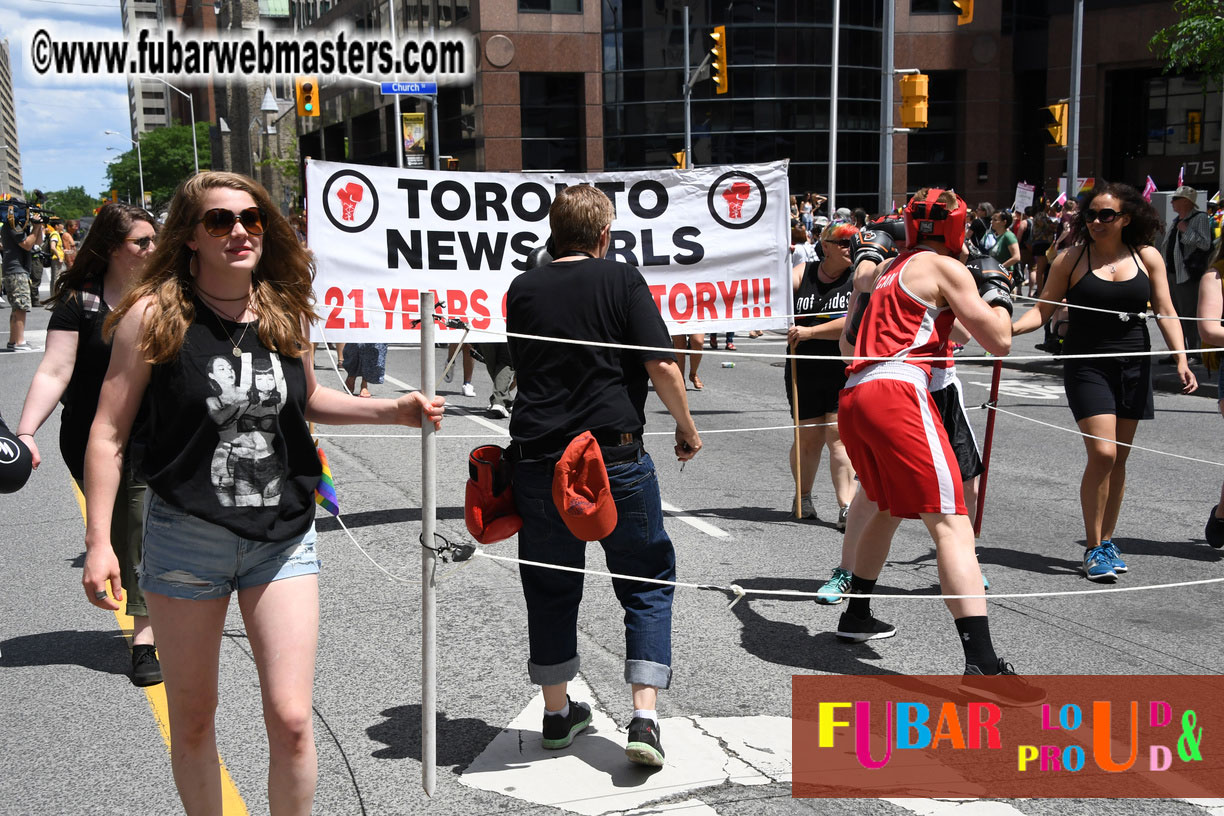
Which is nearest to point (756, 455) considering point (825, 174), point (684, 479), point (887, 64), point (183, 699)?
point (684, 479)

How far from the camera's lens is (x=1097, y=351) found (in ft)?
20.7

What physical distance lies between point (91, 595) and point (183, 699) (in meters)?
0.35

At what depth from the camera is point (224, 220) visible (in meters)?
3.02

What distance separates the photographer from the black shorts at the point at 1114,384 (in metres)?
6.20


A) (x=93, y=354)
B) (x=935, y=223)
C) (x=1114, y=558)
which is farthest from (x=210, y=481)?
(x=1114, y=558)

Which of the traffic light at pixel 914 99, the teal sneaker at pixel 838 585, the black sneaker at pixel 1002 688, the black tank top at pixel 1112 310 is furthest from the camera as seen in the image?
the traffic light at pixel 914 99

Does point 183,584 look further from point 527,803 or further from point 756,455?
point 756,455

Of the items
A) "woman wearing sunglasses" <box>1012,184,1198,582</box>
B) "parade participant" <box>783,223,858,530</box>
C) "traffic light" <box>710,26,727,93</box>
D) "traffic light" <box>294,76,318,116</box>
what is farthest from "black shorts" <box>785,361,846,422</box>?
"traffic light" <box>294,76,318,116</box>

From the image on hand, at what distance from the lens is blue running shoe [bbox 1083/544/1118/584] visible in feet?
19.6

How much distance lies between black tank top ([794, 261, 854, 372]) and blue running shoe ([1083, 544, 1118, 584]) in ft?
6.22

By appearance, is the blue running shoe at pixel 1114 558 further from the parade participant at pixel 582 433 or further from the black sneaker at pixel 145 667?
the black sneaker at pixel 145 667

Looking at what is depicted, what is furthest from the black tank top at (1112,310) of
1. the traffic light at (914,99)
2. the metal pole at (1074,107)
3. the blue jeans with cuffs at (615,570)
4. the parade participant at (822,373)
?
the metal pole at (1074,107)

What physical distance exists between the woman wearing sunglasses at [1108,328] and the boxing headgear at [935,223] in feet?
5.46

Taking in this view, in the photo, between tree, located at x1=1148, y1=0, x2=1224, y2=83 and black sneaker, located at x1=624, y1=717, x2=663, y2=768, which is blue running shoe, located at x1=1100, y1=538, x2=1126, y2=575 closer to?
black sneaker, located at x1=624, y1=717, x2=663, y2=768
